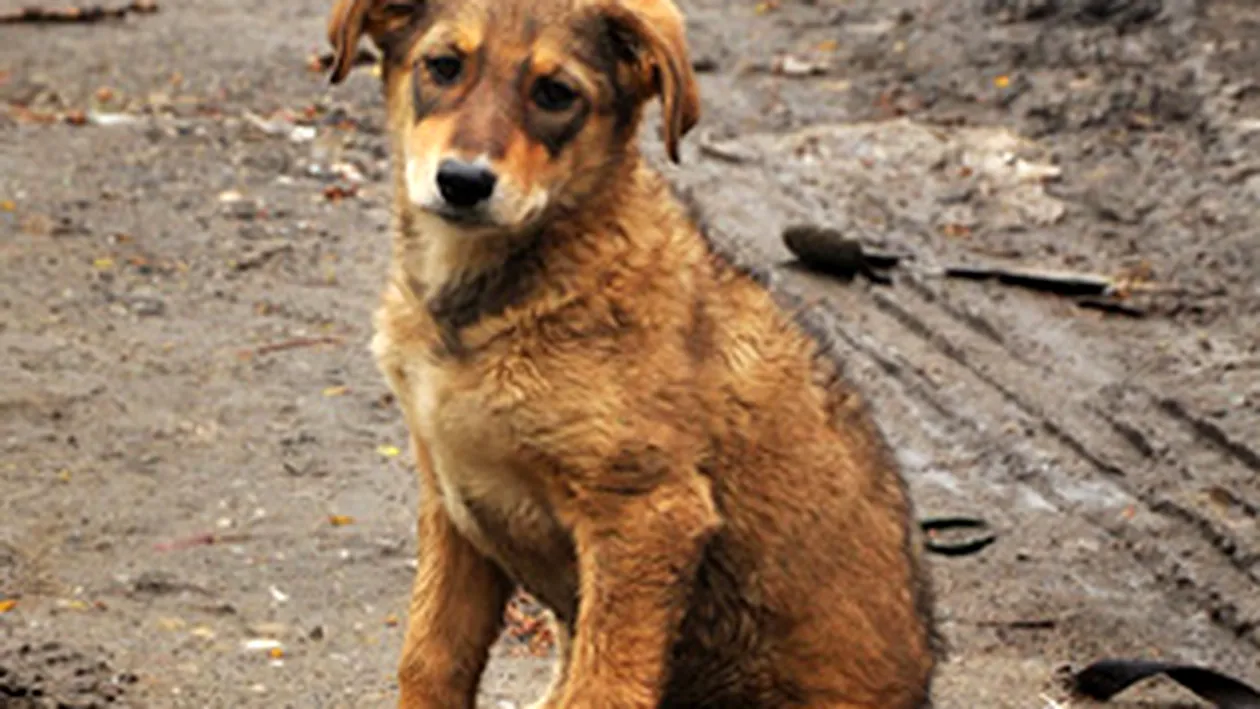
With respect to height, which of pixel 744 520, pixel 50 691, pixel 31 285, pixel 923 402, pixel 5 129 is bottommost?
pixel 5 129

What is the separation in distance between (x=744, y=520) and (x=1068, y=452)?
3589 mm

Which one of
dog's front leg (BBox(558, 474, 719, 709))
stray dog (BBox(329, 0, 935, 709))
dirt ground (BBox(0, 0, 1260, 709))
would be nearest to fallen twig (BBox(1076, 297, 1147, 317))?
dirt ground (BBox(0, 0, 1260, 709))

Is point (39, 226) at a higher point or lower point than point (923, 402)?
lower

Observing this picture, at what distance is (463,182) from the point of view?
4441 millimetres

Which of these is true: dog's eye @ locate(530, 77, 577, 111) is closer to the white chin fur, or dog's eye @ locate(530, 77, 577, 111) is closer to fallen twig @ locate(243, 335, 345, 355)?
the white chin fur

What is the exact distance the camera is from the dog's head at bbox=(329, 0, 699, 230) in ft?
14.7

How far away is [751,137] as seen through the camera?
12070 millimetres

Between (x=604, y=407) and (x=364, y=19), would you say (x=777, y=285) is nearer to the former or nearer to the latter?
(x=364, y=19)

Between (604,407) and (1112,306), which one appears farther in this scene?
(1112,306)

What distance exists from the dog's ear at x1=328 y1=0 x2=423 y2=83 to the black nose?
0.49 m

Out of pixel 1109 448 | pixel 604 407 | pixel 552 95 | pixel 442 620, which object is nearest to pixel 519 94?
pixel 552 95

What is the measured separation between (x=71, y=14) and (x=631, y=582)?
33.6 ft

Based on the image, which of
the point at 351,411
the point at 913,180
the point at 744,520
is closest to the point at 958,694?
the point at 744,520

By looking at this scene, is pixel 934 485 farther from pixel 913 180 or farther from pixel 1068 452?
pixel 913 180
